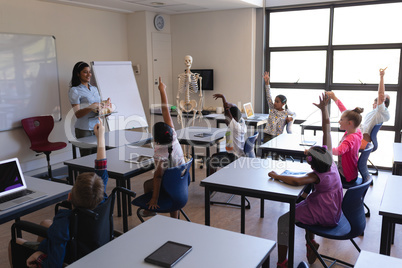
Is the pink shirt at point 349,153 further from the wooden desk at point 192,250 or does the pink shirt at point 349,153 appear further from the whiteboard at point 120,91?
the whiteboard at point 120,91

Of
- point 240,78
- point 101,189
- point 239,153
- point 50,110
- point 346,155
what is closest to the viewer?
point 101,189

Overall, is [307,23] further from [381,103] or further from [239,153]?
[239,153]

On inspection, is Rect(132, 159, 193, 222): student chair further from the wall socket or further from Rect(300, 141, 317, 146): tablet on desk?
the wall socket

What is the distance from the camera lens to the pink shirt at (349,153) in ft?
11.0

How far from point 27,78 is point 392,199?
5.09m

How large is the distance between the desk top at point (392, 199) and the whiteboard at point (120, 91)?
4.35 m

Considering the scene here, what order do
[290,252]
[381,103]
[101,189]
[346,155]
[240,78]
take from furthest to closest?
[240,78] < [381,103] < [346,155] < [290,252] < [101,189]

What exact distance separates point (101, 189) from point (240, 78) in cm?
514

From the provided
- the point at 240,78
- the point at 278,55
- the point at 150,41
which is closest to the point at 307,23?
the point at 278,55

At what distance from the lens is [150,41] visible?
7.05 m

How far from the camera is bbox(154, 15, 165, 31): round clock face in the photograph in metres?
7.08

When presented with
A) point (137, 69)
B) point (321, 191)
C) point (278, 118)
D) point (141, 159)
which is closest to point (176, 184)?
point (141, 159)

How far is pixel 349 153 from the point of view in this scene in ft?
11.4

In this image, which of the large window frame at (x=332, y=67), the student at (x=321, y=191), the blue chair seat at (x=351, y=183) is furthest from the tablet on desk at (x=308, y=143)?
the large window frame at (x=332, y=67)
